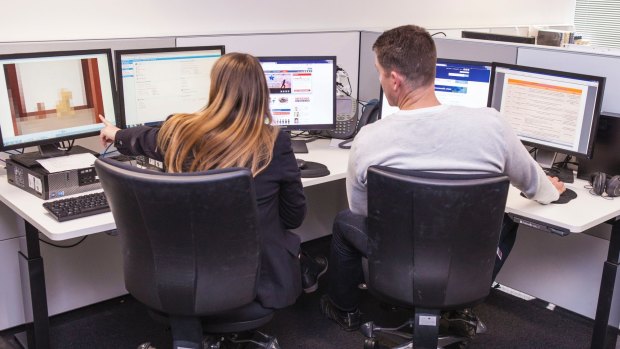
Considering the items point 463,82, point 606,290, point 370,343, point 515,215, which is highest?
Answer: point 463,82

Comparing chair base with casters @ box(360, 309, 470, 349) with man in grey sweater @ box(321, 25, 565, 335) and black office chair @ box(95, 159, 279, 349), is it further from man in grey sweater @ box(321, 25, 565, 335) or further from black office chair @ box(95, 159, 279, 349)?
black office chair @ box(95, 159, 279, 349)

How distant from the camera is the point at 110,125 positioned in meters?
2.46

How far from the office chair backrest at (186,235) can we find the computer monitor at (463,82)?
1.32 meters

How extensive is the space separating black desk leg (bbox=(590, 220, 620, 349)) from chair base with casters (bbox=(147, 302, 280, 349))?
1.28m

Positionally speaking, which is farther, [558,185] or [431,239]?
[558,185]

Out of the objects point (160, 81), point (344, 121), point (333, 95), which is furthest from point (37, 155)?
point (344, 121)

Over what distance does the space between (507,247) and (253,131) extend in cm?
103

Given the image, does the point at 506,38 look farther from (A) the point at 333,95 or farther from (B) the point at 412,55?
(B) the point at 412,55

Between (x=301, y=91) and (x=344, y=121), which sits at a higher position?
(x=301, y=91)

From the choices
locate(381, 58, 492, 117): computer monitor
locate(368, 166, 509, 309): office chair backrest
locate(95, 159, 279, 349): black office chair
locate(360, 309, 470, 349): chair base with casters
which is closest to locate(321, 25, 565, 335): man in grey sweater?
locate(368, 166, 509, 309): office chair backrest

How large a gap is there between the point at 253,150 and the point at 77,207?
2.16 ft

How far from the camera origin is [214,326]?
191 centimetres

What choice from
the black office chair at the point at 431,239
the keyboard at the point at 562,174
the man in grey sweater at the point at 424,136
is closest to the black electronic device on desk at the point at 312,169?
the man in grey sweater at the point at 424,136

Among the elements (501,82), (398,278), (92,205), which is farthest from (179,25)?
(398,278)
